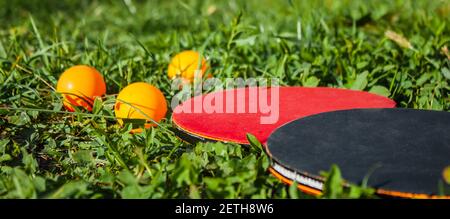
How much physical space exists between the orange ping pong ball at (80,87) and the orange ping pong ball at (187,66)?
0.52 metres

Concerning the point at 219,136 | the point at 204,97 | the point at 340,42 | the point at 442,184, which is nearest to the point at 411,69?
the point at 340,42

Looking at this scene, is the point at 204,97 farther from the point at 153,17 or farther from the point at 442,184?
the point at 153,17

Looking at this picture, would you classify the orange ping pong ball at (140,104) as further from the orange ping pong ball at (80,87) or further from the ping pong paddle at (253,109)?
the orange ping pong ball at (80,87)

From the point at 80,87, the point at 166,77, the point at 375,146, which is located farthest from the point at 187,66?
the point at 375,146

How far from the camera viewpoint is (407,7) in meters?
4.95

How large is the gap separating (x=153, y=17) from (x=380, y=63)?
221cm

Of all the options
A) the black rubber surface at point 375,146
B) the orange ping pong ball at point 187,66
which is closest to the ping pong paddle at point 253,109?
the black rubber surface at point 375,146

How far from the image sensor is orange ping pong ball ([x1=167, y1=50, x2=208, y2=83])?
3.38 metres

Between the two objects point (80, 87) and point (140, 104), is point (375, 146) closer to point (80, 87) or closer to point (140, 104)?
point (140, 104)

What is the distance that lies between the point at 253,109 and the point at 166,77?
34.1 inches

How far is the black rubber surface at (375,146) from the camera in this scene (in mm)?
1887

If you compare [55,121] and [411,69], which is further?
[411,69]
